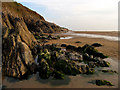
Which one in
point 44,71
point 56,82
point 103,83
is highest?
point 44,71

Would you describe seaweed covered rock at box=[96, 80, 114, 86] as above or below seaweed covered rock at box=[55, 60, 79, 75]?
below

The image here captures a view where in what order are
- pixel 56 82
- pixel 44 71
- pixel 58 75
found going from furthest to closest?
pixel 44 71 → pixel 58 75 → pixel 56 82

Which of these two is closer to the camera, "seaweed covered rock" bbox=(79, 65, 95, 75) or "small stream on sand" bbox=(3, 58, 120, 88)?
"small stream on sand" bbox=(3, 58, 120, 88)

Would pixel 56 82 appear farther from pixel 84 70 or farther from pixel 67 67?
pixel 84 70

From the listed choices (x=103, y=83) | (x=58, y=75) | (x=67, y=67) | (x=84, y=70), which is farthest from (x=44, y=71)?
(x=103, y=83)

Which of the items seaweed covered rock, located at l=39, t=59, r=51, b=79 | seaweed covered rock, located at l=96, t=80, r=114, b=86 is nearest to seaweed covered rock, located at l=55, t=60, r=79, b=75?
seaweed covered rock, located at l=39, t=59, r=51, b=79

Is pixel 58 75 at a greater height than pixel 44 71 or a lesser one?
lesser

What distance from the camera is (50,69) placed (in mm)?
9070

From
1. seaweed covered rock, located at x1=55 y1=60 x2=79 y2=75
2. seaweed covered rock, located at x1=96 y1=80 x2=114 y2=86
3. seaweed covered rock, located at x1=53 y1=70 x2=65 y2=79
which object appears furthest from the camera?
seaweed covered rock, located at x1=55 y1=60 x2=79 y2=75

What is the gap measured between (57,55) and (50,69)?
8.23ft

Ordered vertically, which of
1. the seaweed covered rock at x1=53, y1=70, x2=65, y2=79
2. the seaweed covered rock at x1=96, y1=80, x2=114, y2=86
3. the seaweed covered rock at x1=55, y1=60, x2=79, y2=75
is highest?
the seaweed covered rock at x1=55, y1=60, x2=79, y2=75

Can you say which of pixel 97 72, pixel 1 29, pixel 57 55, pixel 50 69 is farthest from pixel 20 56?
pixel 97 72

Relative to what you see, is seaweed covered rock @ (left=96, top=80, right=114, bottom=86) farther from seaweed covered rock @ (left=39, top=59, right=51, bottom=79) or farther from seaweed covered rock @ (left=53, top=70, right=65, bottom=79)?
seaweed covered rock @ (left=39, top=59, right=51, bottom=79)

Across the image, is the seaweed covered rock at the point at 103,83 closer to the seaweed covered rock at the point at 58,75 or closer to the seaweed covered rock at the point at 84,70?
the seaweed covered rock at the point at 84,70
